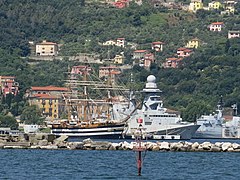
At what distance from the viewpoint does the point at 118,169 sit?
7650 cm

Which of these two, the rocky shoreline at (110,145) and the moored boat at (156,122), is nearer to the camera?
the rocky shoreline at (110,145)

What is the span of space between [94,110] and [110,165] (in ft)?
261

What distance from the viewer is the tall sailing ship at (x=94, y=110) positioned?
451ft

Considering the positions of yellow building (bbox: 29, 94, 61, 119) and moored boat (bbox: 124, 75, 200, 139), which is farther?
yellow building (bbox: 29, 94, 61, 119)

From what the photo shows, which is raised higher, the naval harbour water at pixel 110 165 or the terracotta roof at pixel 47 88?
the terracotta roof at pixel 47 88

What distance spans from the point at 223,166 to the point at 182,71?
4290 inches

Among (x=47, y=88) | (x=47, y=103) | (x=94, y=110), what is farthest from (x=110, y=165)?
(x=47, y=88)

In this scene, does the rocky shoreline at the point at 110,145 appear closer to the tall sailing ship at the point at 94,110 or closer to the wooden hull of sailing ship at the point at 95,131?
the wooden hull of sailing ship at the point at 95,131

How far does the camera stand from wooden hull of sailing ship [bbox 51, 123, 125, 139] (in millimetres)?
136625

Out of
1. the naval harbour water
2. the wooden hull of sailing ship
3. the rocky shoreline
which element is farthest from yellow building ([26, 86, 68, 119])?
the naval harbour water

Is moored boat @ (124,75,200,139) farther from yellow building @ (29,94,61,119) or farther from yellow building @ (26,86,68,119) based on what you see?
yellow building @ (29,94,61,119)

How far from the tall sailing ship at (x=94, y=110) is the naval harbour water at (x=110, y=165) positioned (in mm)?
41467

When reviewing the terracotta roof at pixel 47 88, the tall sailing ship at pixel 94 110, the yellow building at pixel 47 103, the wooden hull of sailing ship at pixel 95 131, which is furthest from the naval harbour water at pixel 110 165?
the terracotta roof at pixel 47 88

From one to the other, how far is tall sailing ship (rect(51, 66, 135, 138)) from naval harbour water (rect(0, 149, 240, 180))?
41.5 m
